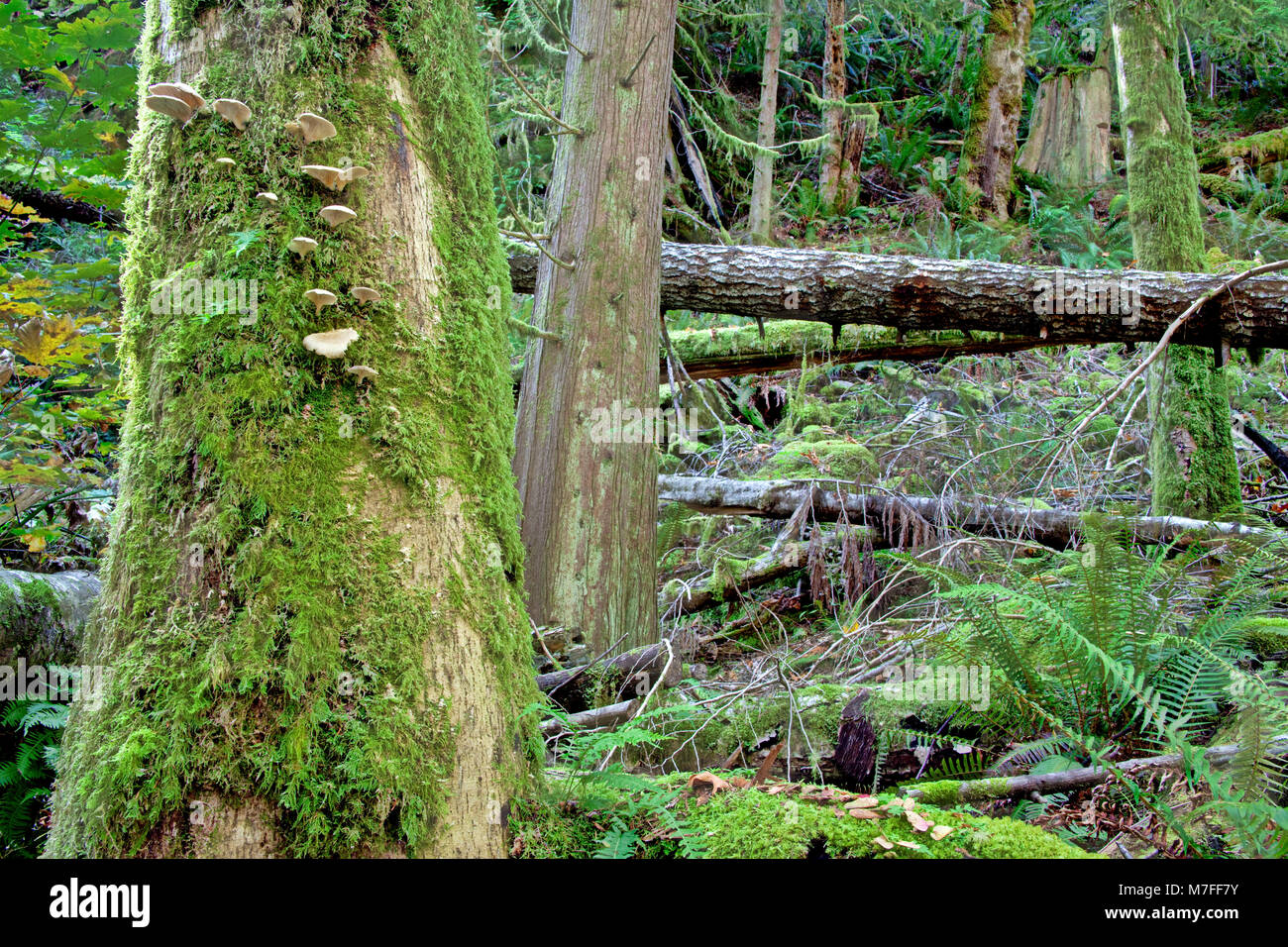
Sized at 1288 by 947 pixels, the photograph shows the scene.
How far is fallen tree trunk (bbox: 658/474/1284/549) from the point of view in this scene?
548cm

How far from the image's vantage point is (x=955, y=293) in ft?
18.0

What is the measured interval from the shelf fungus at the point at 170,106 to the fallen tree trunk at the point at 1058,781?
9.37ft

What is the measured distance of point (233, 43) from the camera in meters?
1.94

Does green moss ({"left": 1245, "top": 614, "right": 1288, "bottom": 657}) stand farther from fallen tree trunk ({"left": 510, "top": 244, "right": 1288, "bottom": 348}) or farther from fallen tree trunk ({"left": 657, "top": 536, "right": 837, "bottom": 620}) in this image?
fallen tree trunk ({"left": 657, "top": 536, "right": 837, "bottom": 620})

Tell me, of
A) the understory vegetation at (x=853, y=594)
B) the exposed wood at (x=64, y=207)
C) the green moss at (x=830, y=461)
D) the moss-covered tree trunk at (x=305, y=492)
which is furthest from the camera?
the green moss at (x=830, y=461)

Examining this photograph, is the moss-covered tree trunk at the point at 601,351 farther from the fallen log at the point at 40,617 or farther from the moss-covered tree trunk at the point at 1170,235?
the moss-covered tree trunk at the point at 1170,235

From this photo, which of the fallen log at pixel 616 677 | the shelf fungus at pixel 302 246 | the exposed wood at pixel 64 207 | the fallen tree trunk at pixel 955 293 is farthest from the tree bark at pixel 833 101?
the shelf fungus at pixel 302 246

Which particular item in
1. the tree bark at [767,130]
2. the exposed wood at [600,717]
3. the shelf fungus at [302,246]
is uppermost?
the tree bark at [767,130]

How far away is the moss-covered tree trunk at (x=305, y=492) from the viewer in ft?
5.13

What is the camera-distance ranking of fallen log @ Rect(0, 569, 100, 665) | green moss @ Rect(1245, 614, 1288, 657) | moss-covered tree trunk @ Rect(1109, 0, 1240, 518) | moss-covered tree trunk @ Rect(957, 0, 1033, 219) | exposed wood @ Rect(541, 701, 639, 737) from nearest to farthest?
fallen log @ Rect(0, 569, 100, 665) < exposed wood @ Rect(541, 701, 639, 737) < green moss @ Rect(1245, 614, 1288, 657) < moss-covered tree trunk @ Rect(1109, 0, 1240, 518) < moss-covered tree trunk @ Rect(957, 0, 1033, 219)

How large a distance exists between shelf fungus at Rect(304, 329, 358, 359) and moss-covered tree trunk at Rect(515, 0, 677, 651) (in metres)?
2.61

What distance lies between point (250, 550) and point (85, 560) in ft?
11.9

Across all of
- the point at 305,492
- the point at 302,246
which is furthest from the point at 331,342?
the point at 305,492

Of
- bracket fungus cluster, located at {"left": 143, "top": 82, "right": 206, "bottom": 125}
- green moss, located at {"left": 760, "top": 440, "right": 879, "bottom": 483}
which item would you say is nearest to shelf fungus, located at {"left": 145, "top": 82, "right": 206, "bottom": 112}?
bracket fungus cluster, located at {"left": 143, "top": 82, "right": 206, "bottom": 125}
